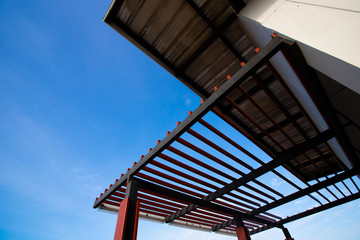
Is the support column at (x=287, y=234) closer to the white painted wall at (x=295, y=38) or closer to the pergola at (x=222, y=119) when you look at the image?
the pergola at (x=222, y=119)

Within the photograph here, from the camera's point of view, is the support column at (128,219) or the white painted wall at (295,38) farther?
the support column at (128,219)

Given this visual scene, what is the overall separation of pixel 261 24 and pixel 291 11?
397mm

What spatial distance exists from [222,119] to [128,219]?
2.62m

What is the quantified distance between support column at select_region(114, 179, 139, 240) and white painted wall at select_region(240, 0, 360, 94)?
12.2 feet

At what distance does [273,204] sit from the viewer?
6.02 m

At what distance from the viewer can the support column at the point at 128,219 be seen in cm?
282

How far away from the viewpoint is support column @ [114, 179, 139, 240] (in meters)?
2.82

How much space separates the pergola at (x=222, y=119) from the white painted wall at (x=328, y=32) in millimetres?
194

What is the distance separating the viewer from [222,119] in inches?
128

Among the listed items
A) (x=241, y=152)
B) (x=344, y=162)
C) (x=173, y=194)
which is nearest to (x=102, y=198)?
(x=173, y=194)

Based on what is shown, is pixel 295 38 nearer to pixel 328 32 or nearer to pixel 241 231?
pixel 328 32

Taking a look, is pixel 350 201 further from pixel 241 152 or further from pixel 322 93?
pixel 322 93

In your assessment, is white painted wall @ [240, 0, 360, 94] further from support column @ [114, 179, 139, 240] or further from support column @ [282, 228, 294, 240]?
support column @ [282, 228, 294, 240]

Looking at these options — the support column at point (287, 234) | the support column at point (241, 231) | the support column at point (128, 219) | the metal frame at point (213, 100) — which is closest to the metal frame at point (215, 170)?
the metal frame at point (213, 100)
